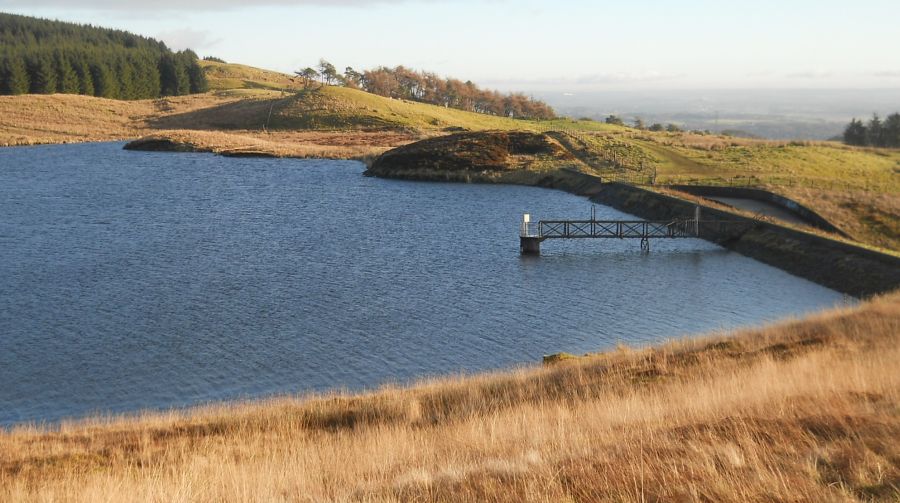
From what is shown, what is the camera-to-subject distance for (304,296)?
38125 mm

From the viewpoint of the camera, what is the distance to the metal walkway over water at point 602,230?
169ft

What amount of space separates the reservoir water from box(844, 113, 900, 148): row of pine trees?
8368cm

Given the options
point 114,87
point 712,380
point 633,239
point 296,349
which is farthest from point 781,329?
point 114,87

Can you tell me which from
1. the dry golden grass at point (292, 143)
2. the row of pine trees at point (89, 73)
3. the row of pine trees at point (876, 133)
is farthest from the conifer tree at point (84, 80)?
the row of pine trees at point (876, 133)

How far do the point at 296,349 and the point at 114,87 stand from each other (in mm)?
169549

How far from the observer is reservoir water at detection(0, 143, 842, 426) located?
91.1ft

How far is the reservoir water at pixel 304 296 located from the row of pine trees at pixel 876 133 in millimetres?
83679

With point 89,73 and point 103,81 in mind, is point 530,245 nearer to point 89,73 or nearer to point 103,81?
point 103,81

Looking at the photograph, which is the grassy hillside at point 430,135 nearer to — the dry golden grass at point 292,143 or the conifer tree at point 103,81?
the dry golden grass at point 292,143

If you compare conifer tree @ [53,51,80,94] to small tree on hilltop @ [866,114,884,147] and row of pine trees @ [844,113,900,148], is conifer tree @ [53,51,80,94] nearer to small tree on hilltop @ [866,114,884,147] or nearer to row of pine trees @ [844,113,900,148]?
row of pine trees @ [844,113,900,148]

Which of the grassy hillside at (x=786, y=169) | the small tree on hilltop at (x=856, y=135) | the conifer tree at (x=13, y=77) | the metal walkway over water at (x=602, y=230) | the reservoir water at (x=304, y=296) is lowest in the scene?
the reservoir water at (x=304, y=296)

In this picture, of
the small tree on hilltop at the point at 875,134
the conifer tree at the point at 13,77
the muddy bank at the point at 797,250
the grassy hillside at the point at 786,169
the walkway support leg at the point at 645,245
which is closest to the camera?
the muddy bank at the point at 797,250

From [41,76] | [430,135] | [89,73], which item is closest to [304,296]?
[430,135]

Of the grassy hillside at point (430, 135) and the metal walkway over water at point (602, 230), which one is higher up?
the grassy hillside at point (430, 135)
